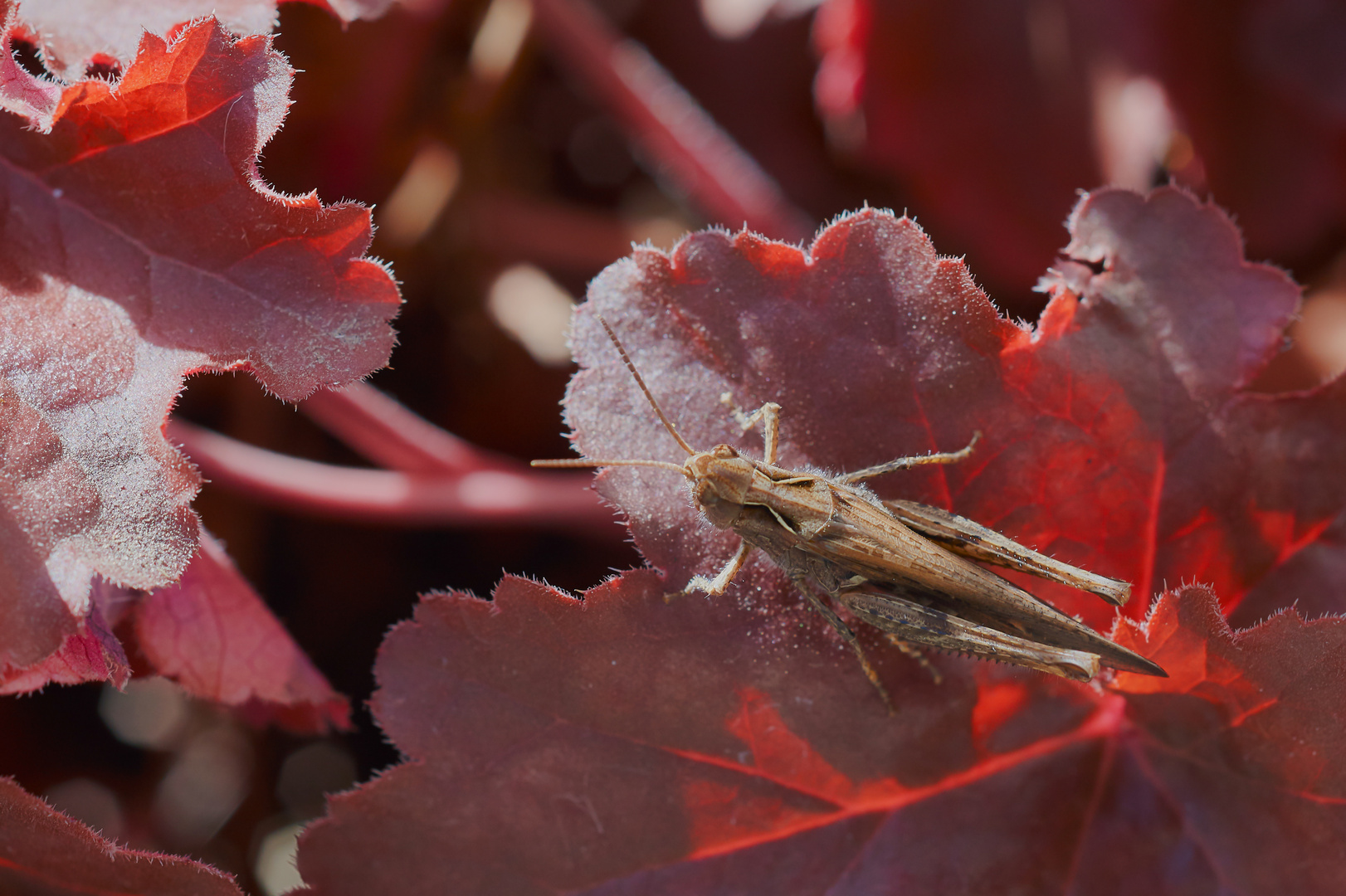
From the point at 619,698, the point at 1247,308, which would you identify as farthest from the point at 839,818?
the point at 1247,308

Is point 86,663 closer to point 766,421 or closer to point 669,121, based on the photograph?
point 766,421

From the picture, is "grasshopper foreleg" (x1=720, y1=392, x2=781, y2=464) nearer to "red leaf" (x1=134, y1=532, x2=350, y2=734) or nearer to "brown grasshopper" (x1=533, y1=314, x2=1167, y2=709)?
"brown grasshopper" (x1=533, y1=314, x2=1167, y2=709)

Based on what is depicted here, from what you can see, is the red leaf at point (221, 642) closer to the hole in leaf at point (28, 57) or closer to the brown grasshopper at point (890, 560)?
the brown grasshopper at point (890, 560)

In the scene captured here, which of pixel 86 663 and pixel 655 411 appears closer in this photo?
pixel 86 663

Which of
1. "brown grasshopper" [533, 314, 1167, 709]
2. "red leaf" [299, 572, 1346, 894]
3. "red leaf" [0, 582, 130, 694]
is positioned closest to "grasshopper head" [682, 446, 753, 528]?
"brown grasshopper" [533, 314, 1167, 709]

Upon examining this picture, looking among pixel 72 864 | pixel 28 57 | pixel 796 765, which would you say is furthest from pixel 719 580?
pixel 28 57

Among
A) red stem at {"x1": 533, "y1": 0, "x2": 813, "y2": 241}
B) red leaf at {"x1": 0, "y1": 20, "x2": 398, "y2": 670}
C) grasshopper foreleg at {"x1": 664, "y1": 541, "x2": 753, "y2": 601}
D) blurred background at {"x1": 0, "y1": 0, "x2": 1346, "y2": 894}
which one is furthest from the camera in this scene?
red stem at {"x1": 533, "y1": 0, "x2": 813, "y2": 241}
